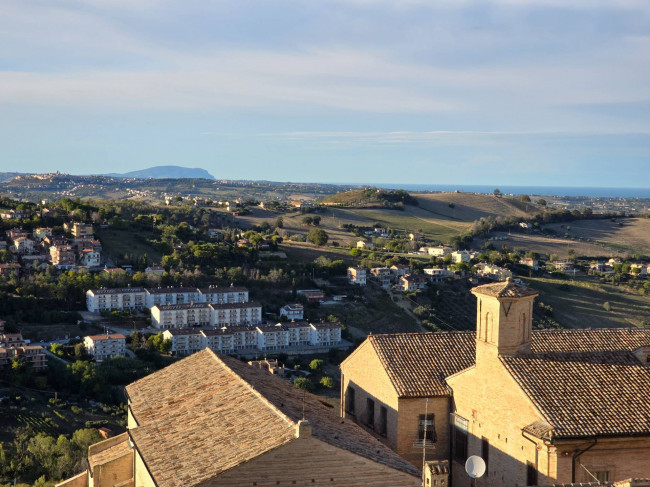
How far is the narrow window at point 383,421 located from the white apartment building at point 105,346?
33.5 m

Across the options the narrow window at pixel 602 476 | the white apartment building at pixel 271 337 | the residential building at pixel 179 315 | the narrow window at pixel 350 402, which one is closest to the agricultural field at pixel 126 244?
the residential building at pixel 179 315

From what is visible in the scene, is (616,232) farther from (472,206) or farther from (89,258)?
(89,258)

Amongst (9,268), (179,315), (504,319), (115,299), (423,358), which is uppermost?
(504,319)

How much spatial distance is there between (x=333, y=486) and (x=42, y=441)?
18240 millimetres

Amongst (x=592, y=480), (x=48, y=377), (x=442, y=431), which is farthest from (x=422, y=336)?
(x=48, y=377)

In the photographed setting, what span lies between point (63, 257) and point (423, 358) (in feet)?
183

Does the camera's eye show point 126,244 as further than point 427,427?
Yes

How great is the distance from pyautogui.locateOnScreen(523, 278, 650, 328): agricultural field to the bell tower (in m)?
41.6

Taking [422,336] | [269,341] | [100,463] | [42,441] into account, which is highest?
[422,336]

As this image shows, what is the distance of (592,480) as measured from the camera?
10.2 metres

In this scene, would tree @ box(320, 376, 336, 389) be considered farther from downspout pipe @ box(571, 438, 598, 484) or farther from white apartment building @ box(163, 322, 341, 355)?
downspout pipe @ box(571, 438, 598, 484)

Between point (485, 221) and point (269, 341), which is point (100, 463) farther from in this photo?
point (485, 221)

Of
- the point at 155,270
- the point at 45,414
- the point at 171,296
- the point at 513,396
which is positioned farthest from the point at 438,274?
the point at 513,396

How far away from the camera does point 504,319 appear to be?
11328 millimetres
